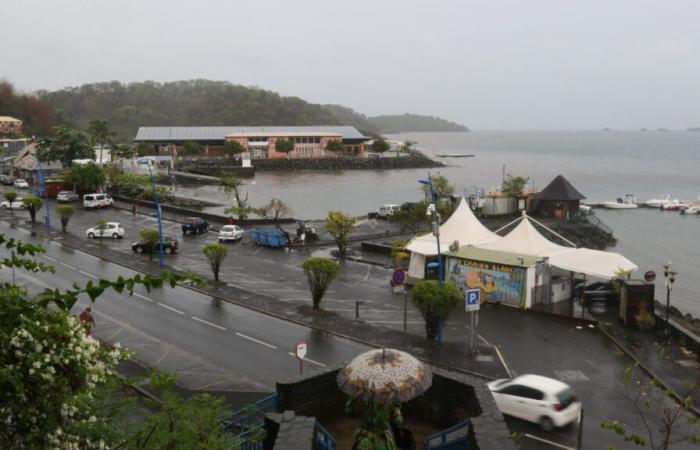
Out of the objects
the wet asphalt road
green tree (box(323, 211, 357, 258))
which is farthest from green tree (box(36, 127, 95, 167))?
the wet asphalt road

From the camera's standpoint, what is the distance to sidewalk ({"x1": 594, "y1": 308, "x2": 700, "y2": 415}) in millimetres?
17516

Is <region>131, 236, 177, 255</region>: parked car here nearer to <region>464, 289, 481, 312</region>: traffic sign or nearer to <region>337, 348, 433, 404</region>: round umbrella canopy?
<region>464, 289, 481, 312</region>: traffic sign

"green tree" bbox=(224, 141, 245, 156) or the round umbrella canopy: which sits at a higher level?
"green tree" bbox=(224, 141, 245, 156)

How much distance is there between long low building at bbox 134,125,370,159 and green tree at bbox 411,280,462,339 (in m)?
104

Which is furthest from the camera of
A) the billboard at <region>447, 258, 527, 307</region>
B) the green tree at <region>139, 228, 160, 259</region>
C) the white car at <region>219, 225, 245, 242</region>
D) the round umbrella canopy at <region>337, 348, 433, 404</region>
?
the white car at <region>219, 225, 245, 242</region>

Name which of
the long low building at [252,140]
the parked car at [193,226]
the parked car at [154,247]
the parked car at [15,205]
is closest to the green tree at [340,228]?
the parked car at [154,247]

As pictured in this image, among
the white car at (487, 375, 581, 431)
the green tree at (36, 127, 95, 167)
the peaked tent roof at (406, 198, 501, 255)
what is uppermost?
the green tree at (36, 127, 95, 167)

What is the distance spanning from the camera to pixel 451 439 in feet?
36.1

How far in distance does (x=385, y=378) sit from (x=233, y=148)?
112736 mm

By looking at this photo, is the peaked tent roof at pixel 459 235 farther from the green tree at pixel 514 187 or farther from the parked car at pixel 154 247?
the green tree at pixel 514 187

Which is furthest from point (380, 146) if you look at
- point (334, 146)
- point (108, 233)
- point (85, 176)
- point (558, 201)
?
point (108, 233)

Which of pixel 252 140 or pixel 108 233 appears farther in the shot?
pixel 252 140

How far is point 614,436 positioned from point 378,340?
8308 millimetres

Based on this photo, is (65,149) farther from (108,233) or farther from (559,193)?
(559,193)
